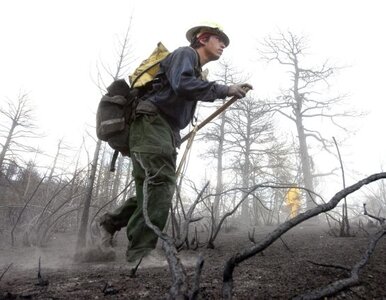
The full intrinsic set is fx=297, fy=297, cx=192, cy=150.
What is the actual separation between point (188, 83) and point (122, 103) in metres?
0.58

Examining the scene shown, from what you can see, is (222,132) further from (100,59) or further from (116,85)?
(116,85)

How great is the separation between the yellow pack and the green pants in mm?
270

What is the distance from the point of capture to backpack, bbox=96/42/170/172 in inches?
87.1

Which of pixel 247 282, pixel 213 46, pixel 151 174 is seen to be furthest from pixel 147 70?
pixel 247 282

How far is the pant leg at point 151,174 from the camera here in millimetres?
1966

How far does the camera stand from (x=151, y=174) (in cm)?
198

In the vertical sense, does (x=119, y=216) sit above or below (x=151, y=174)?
below

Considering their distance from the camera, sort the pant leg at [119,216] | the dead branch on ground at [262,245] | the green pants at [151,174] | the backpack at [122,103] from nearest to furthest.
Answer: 1. the dead branch on ground at [262,245]
2. the green pants at [151,174]
3. the backpack at [122,103]
4. the pant leg at [119,216]

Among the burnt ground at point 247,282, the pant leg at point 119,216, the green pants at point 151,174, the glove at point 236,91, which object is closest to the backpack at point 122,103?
the green pants at point 151,174

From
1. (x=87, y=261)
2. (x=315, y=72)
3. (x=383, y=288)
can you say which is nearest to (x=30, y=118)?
(x=315, y=72)

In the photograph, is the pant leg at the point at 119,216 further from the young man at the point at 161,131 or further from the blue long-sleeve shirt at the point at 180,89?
the blue long-sleeve shirt at the point at 180,89

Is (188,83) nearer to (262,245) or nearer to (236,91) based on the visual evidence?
(236,91)

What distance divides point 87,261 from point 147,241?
30.3 inches

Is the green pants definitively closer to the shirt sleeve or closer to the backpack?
the backpack
